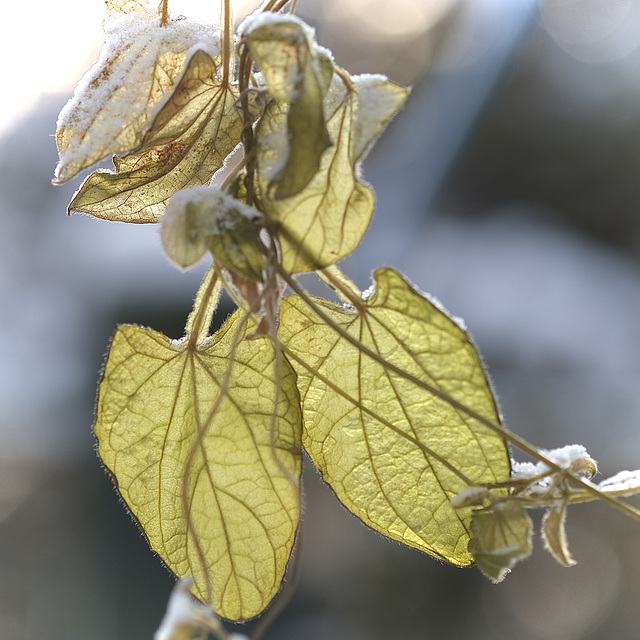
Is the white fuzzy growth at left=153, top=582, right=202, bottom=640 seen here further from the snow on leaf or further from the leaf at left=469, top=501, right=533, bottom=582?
the leaf at left=469, top=501, right=533, bottom=582

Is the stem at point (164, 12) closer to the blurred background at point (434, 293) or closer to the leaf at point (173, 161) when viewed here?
the leaf at point (173, 161)

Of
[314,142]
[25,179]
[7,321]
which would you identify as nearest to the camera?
[314,142]

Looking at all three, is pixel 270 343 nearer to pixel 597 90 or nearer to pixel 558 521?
pixel 558 521

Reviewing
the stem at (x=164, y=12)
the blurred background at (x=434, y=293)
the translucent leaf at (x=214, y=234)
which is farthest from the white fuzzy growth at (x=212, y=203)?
the blurred background at (x=434, y=293)

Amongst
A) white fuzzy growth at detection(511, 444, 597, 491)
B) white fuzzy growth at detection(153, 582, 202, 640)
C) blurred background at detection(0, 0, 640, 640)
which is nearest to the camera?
white fuzzy growth at detection(153, 582, 202, 640)

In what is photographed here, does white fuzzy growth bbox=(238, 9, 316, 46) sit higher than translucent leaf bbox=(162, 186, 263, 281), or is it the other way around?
white fuzzy growth bbox=(238, 9, 316, 46)

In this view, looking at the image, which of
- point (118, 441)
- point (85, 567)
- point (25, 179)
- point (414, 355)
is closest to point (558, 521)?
point (414, 355)

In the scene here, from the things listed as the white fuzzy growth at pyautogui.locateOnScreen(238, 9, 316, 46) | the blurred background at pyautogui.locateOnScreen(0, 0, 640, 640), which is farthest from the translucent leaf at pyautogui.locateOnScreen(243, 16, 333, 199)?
the blurred background at pyautogui.locateOnScreen(0, 0, 640, 640)
